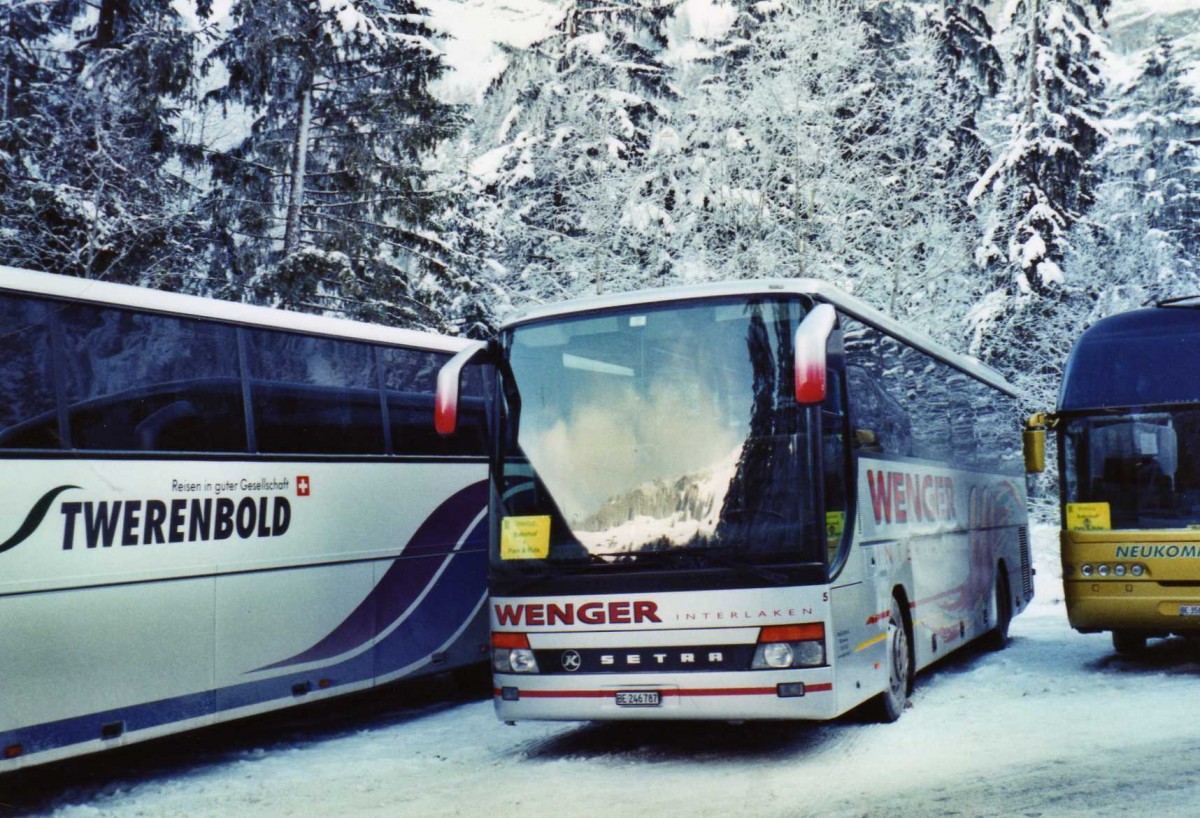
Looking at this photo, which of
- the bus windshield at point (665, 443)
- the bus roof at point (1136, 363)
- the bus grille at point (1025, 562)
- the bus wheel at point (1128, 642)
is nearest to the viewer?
the bus windshield at point (665, 443)

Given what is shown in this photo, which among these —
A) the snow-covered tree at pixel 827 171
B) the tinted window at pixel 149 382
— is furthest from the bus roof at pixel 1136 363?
the snow-covered tree at pixel 827 171

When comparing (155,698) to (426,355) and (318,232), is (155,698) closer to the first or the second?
(426,355)

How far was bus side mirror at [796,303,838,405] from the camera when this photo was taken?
23.6ft

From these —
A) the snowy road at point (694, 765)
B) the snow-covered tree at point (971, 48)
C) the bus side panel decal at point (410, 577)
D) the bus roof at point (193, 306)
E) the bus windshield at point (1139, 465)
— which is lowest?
the snowy road at point (694, 765)

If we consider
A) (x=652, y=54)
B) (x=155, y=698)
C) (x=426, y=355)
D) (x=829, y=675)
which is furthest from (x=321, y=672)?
(x=652, y=54)

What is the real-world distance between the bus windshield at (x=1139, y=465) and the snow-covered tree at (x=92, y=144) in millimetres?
13408

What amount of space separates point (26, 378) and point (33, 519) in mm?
836

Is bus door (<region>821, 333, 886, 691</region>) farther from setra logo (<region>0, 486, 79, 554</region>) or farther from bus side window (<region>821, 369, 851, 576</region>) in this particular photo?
setra logo (<region>0, 486, 79, 554</region>)

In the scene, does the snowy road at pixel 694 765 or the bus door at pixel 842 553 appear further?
the bus door at pixel 842 553

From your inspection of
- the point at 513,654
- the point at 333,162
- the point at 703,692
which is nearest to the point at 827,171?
the point at 333,162

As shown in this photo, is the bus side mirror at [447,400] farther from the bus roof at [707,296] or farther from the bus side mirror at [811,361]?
the bus side mirror at [811,361]

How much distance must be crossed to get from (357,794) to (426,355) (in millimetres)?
4624

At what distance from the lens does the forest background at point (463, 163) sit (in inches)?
771

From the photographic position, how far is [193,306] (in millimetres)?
8570
